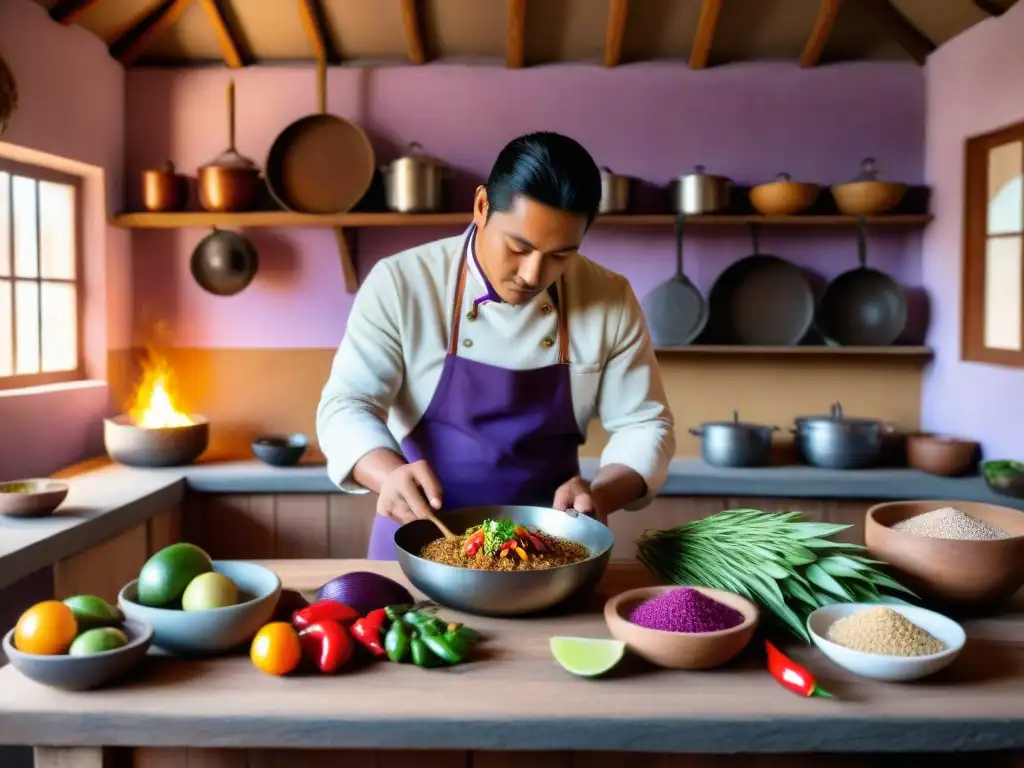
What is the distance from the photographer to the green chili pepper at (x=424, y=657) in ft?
4.24

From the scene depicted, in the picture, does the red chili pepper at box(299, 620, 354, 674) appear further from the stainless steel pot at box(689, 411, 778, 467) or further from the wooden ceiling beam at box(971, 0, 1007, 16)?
the wooden ceiling beam at box(971, 0, 1007, 16)

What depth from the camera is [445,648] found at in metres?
1.29

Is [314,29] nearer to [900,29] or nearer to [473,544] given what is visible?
[900,29]

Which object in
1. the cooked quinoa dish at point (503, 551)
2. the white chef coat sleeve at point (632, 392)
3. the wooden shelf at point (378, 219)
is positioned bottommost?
the cooked quinoa dish at point (503, 551)

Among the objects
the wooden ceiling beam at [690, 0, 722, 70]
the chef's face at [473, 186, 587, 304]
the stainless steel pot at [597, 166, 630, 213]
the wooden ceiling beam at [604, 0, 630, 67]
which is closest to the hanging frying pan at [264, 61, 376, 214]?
the stainless steel pot at [597, 166, 630, 213]

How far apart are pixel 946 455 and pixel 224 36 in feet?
10.9

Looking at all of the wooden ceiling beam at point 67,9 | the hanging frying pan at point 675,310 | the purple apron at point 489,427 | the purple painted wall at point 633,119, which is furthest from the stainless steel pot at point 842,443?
the wooden ceiling beam at point 67,9

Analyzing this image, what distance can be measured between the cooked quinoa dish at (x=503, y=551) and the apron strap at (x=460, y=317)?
630 millimetres

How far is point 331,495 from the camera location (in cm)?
353

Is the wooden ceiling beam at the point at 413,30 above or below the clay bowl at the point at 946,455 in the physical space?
above

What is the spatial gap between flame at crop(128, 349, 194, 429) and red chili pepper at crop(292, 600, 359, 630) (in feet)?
8.81

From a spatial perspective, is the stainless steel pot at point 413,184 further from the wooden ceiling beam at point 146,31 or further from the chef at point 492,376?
the chef at point 492,376

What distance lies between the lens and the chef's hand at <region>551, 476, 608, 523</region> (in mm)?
1661

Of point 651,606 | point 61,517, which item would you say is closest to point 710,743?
point 651,606
